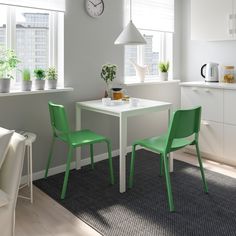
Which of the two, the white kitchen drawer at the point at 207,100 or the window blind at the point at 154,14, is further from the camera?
the window blind at the point at 154,14

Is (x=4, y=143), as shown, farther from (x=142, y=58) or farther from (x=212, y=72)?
(x=212, y=72)

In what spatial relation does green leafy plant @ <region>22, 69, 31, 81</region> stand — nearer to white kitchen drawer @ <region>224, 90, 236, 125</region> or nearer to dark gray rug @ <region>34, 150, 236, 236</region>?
dark gray rug @ <region>34, 150, 236, 236</region>

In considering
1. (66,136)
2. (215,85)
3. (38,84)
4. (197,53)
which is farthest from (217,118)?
(38,84)

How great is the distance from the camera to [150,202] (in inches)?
113

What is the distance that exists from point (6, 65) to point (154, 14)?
6.87 ft

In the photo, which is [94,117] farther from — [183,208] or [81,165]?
[183,208]

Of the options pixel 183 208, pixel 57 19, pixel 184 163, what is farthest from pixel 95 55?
pixel 183 208

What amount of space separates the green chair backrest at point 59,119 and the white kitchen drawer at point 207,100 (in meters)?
1.74

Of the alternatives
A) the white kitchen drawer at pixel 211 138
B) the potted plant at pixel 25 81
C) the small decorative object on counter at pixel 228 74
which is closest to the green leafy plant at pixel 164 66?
the small decorative object on counter at pixel 228 74

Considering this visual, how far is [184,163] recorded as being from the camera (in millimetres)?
3877

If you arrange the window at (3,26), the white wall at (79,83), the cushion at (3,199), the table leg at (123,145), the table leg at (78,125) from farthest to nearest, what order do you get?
the table leg at (78,125), the white wall at (79,83), the window at (3,26), the table leg at (123,145), the cushion at (3,199)

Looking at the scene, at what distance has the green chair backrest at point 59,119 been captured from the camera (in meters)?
2.90

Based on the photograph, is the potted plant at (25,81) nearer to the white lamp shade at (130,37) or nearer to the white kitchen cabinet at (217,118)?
the white lamp shade at (130,37)

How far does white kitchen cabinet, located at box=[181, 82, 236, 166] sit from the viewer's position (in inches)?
147
